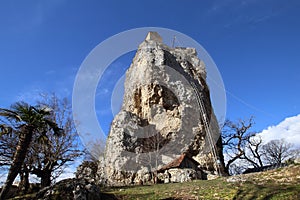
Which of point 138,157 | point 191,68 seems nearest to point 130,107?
point 138,157

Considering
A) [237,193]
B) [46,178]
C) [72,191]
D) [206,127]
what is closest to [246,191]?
[237,193]

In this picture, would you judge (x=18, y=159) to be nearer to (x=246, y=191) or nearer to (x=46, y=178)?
(x=46, y=178)

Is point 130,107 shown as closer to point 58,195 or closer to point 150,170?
point 150,170

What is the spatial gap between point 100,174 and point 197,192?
18340 mm

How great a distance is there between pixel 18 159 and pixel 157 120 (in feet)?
72.9

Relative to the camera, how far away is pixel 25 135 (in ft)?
35.6

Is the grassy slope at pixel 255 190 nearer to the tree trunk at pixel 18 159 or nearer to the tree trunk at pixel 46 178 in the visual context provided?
the tree trunk at pixel 18 159

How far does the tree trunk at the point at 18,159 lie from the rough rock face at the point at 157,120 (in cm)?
1453

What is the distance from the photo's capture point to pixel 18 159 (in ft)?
34.4

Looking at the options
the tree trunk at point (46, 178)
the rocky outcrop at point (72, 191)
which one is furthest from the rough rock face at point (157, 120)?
the rocky outcrop at point (72, 191)

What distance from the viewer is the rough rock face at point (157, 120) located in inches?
1010

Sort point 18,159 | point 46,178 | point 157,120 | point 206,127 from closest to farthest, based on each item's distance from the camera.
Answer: point 18,159
point 46,178
point 157,120
point 206,127

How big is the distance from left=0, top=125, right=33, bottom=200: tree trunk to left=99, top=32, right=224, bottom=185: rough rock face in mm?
14527

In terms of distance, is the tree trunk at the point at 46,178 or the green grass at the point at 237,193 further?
the tree trunk at the point at 46,178
